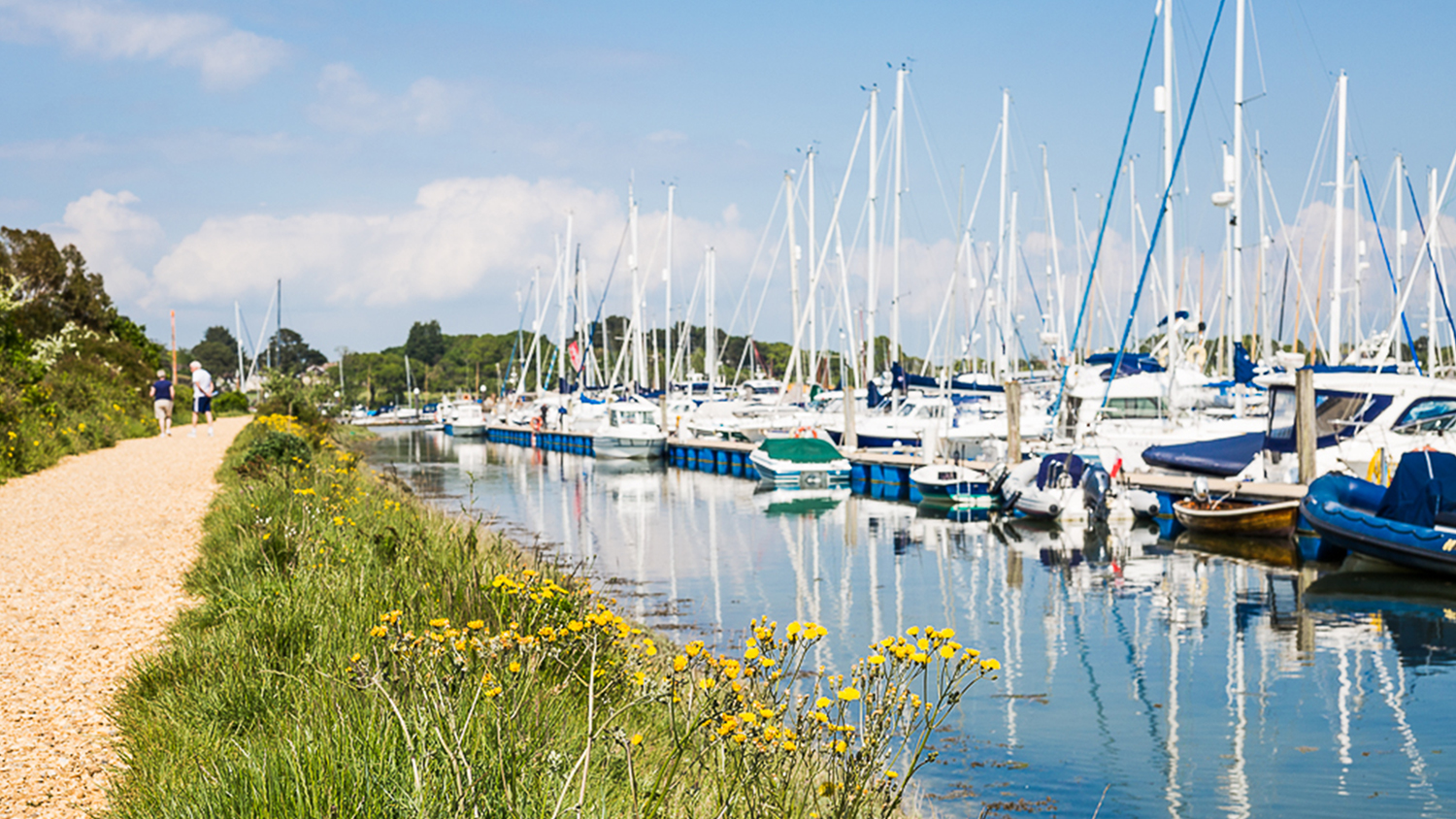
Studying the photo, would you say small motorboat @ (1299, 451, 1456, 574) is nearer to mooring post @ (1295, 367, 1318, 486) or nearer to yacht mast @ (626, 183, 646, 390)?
mooring post @ (1295, 367, 1318, 486)

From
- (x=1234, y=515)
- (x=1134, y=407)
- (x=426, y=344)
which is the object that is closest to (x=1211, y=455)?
(x=1234, y=515)

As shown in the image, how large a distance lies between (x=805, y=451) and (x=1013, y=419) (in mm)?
7425

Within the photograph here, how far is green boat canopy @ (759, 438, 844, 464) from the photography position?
35969 millimetres

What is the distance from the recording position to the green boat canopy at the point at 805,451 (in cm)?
3597

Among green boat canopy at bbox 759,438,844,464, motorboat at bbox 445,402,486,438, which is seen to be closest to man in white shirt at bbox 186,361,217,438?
green boat canopy at bbox 759,438,844,464

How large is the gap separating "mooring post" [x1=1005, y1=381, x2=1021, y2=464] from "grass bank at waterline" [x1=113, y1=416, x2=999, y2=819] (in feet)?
71.9

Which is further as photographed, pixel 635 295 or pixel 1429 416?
pixel 635 295

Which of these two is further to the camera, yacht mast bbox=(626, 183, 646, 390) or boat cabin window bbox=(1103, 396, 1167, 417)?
yacht mast bbox=(626, 183, 646, 390)

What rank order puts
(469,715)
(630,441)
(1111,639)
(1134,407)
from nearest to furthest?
(469,715) → (1111,639) → (1134,407) → (630,441)

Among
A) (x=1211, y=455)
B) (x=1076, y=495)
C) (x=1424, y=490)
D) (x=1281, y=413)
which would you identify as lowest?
(x=1076, y=495)

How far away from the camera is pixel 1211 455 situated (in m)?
28.3

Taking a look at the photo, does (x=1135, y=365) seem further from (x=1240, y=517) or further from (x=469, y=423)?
(x=469, y=423)

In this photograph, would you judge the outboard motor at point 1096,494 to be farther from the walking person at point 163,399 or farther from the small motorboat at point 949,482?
the walking person at point 163,399

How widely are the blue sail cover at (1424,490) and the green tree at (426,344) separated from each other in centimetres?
15998
